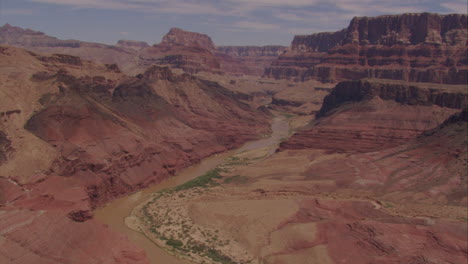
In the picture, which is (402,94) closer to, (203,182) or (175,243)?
(203,182)

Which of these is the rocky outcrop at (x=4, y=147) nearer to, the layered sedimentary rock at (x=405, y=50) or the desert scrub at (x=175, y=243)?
the desert scrub at (x=175, y=243)

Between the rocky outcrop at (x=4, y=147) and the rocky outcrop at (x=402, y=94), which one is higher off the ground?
the rocky outcrop at (x=402, y=94)

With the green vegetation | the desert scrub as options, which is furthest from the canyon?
the green vegetation

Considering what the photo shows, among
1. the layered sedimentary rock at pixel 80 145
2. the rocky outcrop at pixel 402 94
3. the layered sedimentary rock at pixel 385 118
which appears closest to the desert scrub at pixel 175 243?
the layered sedimentary rock at pixel 80 145

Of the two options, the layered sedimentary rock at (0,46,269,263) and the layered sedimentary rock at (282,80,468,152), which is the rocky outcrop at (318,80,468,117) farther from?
the layered sedimentary rock at (0,46,269,263)

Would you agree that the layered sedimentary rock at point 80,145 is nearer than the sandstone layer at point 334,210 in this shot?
Yes

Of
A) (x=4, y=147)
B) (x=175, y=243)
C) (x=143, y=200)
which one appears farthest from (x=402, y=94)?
(x=4, y=147)
